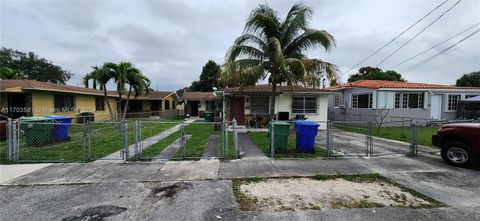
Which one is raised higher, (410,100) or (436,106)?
(410,100)

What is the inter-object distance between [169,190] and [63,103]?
57.5 feet

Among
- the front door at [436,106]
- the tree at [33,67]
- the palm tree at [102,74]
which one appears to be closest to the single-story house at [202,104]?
the palm tree at [102,74]

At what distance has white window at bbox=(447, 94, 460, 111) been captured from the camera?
18.5 meters

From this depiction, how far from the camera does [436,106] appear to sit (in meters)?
18.2

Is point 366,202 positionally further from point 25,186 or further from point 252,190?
point 25,186

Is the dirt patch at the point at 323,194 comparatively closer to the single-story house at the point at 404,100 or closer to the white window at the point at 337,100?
the single-story house at the point at 404,100

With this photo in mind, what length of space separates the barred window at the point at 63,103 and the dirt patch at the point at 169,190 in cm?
1649

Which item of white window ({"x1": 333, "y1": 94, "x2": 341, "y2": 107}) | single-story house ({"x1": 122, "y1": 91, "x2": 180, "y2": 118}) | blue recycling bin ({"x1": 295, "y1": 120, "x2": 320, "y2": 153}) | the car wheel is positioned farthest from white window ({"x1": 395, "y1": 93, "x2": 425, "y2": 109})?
single-story house ({"x1": 122, "y1": 91, "x2": 180, "y2": 118})

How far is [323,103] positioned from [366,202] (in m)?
12.7

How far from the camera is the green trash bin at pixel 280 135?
7680 millimetres

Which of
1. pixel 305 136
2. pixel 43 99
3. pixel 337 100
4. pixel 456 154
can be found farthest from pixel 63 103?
pixel 337 100

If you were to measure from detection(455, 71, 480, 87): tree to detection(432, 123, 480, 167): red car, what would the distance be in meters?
48.0

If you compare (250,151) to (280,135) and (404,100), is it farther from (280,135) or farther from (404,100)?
(404,100)

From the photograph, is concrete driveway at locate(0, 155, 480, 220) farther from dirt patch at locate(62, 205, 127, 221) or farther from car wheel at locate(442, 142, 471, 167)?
car wheel at locate(442, 142, 471, 167)
